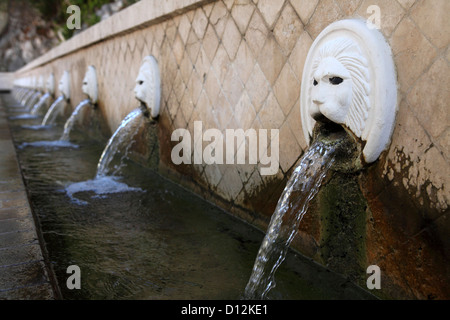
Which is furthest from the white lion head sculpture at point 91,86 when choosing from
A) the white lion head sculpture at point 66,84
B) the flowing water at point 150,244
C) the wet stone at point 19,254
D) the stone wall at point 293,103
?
→ the wet stone at point 19,254

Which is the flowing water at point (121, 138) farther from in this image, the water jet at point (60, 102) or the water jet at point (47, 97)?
the water jet at point (47, 97)

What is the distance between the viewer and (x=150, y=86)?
3441 millimetres

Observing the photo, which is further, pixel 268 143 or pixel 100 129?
pixel 100 129

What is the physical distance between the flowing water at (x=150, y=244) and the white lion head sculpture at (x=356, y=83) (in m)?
0.65

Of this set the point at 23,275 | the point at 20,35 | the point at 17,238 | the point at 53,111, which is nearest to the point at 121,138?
the point at 17,238

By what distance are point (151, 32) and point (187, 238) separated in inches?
85.3

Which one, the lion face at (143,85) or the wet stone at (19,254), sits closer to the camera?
the wet stone at (19,254)

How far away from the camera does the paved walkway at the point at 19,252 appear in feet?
4.28

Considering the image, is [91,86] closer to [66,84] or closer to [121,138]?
[121,138]

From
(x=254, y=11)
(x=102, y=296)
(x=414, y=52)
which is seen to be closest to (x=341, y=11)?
(x=414, y=52)

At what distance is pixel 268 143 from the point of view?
2189 mm

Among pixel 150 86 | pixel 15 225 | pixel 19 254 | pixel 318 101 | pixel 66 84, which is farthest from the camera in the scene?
pixel 66 84

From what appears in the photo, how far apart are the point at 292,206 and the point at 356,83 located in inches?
23.7

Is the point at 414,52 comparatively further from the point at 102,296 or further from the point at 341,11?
the point at 102,296
